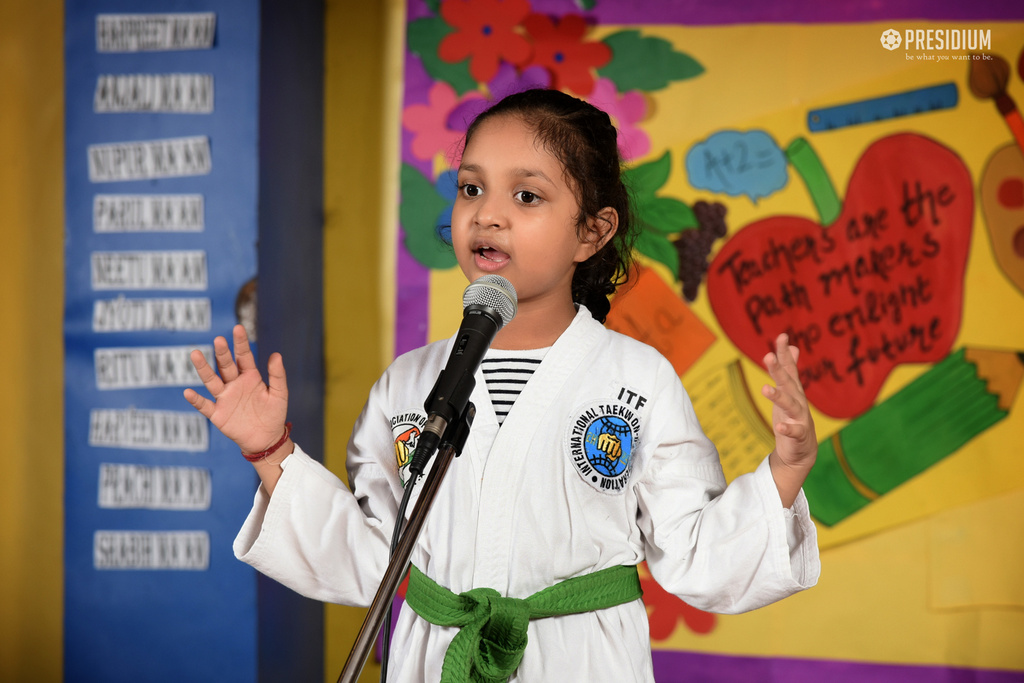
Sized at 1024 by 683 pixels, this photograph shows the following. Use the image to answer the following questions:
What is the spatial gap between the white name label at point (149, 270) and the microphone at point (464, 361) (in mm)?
1126

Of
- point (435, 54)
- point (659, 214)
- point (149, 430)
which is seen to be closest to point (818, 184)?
point (659, 214)

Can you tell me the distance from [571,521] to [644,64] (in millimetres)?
1490

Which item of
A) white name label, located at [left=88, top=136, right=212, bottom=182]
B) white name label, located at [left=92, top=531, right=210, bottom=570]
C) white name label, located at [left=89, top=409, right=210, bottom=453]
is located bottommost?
white name label, located at [left=92, top=531, right=210, bottom=570]

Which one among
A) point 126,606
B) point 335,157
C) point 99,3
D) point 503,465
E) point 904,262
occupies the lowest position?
point 126,606

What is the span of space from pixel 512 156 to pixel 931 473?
5.25 ft

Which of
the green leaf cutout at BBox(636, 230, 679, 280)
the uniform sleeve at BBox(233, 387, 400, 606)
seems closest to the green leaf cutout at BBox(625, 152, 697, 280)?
the green leaf cutout at BBox(636, 230, 679, 280)

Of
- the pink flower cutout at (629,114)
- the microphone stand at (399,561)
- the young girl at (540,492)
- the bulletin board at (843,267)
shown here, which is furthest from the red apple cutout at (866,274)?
the microphone stand at (399,561)

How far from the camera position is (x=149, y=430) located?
1.74m

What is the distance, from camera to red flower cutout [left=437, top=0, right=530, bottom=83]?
213cm

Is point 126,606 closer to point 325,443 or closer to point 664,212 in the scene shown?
point 325,443

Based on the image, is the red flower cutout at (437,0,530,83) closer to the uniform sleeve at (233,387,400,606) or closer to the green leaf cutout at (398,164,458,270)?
the green leaf cutout at (398,164,458,270)

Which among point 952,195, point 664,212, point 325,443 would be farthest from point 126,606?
point 952,195

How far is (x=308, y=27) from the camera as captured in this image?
80.0 inches

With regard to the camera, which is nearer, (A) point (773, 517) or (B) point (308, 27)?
(A) point (773, 517)
